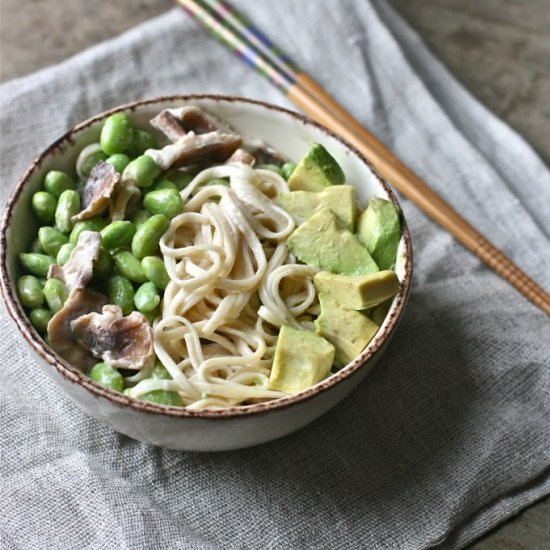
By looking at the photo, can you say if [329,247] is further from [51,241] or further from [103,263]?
[51,241]

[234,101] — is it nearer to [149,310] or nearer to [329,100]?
[329,100]

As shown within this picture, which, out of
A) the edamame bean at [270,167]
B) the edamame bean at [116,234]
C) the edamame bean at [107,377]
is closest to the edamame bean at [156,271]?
the edamame bean at [116,234]

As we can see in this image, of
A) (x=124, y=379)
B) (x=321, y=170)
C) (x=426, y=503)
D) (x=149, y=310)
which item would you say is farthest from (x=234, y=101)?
(x=426, y=503)

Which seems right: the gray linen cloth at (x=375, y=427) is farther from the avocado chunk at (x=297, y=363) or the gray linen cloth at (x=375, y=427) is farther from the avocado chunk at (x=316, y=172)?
the avocado chunk at (x=316, y=172)

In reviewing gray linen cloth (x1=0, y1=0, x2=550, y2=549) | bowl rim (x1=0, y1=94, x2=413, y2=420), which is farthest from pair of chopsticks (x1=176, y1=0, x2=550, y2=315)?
bowl rim (x1=0, y1=94, x2=413, y2=420)

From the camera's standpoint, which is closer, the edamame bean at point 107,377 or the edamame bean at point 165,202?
the edamame bean at point 107,377

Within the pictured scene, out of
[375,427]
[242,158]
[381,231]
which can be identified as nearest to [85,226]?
[242,158]
